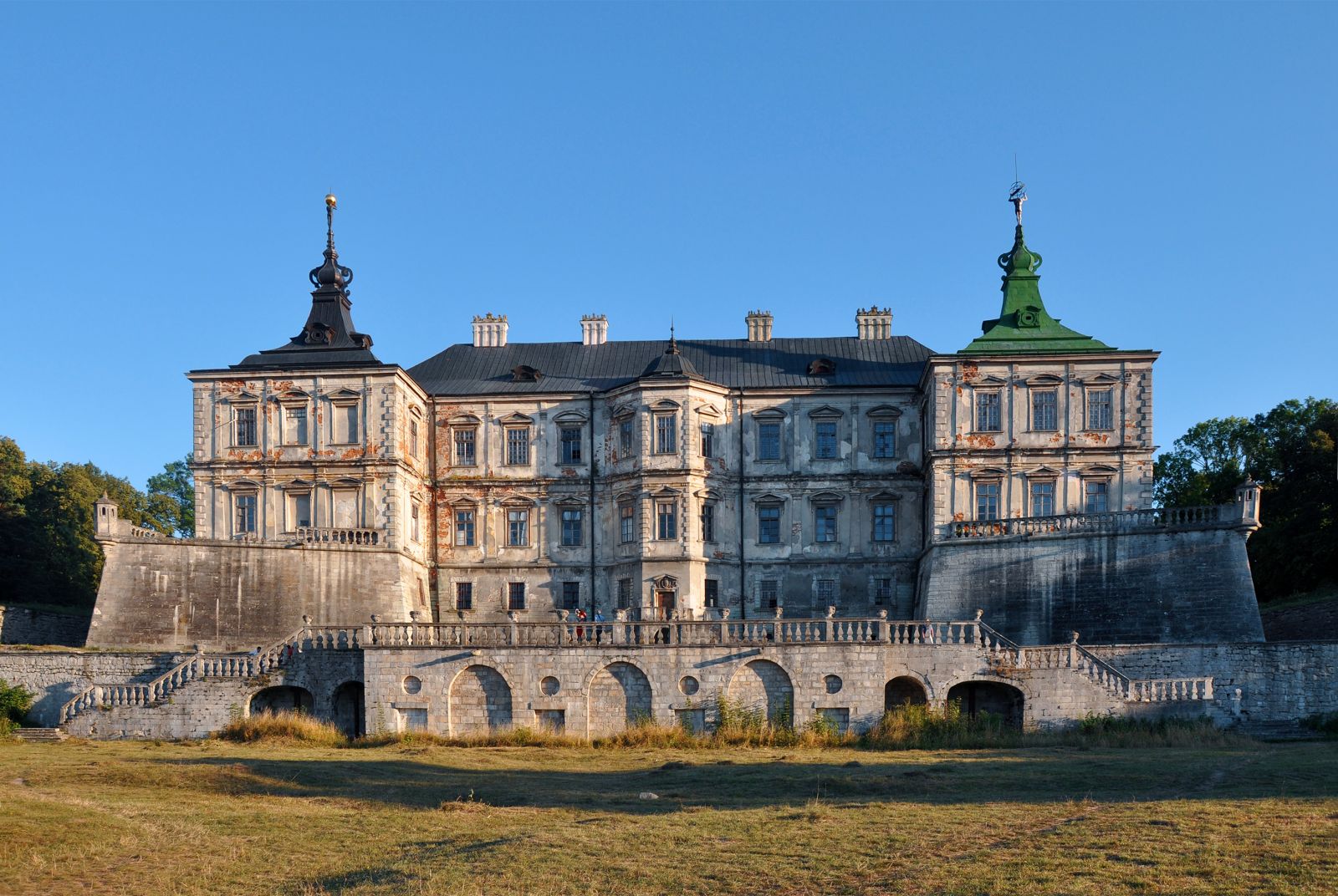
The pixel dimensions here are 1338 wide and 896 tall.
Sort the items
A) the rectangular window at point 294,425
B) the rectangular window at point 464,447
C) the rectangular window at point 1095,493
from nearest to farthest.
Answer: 1. the rectangular window at point 1095,493
2. the rectangular window at point 294,425
3. the rectangular window at point 464,447

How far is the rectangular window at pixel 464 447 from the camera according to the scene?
5259 cm

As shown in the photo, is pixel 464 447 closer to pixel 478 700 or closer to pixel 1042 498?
pixel 478 700

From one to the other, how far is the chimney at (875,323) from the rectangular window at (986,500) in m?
9.65

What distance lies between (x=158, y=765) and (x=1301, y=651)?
92.6 feet

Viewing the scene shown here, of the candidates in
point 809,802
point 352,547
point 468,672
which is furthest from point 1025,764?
point 352,547

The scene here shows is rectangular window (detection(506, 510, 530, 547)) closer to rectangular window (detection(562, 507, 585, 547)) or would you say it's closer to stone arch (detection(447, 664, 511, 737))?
rectangular window (detection(562, 507, 585, 547))

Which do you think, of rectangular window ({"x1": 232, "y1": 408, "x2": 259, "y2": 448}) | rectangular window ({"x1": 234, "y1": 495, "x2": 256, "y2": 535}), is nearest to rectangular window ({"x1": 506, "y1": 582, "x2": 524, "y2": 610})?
rectangular window ({"x1": 234, "y1": 495, "x2": 256, "y2": 535})

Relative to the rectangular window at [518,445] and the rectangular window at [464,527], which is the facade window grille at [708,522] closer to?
the rectangular window at [518,445]

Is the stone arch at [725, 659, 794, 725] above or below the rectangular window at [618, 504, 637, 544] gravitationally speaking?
below

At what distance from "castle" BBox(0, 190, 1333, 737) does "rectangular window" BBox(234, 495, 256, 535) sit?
0.08 meters

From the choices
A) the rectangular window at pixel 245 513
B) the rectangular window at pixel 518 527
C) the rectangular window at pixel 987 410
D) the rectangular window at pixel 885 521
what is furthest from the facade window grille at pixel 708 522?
the rectangular window at pixel 245 513

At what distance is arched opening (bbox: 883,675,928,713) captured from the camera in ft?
125

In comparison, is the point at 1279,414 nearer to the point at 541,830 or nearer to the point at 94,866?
the point at 541,830

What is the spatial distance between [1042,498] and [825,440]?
8.05 m
